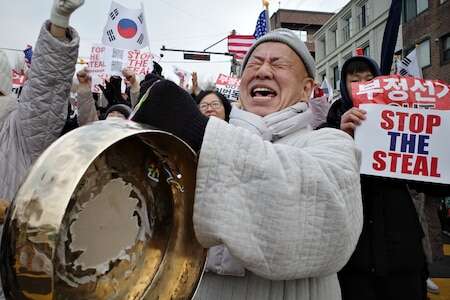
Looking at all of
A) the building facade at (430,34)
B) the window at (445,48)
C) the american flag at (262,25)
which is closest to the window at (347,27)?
the building facade at (430,34)

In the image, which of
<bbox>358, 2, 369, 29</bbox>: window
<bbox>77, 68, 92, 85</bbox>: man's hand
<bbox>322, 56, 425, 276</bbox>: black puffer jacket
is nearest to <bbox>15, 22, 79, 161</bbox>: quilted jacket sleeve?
<bbox>77, 68, 92, 85</bbox>: man's hand

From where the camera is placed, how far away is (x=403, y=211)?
2.22 m

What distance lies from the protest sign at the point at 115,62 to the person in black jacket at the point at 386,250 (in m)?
5.31

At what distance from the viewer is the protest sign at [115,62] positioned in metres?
6.97

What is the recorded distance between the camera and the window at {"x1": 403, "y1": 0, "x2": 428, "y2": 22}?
22266mm

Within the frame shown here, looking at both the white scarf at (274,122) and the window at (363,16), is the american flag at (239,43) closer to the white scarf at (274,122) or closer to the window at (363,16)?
the white scarf at (274,122)

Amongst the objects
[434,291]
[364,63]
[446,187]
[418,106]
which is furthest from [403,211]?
[434,291]

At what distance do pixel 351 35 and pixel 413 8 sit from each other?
295 inches

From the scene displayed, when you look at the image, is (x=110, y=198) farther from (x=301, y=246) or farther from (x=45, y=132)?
(x=45, y=132)

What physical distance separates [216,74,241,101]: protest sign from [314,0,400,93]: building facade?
14726mm

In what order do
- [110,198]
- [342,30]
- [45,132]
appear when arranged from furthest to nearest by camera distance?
[342,30] → [45,132] → [110,198]

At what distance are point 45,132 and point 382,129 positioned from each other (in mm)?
1723

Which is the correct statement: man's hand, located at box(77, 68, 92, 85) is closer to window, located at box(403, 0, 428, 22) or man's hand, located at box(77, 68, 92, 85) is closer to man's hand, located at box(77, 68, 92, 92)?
man's hand, located at box(77, 68, 92, 92)

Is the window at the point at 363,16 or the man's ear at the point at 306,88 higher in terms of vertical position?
the window at the point at 363,16
